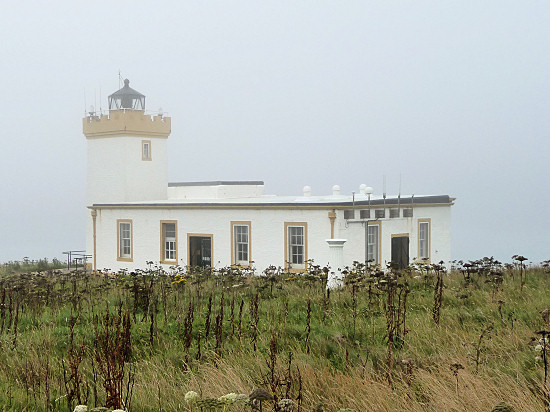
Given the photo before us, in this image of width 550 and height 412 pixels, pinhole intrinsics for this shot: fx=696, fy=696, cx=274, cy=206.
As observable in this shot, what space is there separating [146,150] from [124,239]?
15.0 feet

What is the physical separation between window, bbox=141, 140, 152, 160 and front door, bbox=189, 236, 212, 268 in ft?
20.7

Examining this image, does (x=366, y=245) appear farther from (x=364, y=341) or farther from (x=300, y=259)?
(x=364, y=341)

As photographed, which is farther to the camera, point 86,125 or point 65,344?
point 86,125

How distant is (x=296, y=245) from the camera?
2281cm

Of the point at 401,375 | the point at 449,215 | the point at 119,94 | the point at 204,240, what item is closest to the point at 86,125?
the point at 119,94

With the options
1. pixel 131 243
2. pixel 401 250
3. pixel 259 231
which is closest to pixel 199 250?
pixel 259 231

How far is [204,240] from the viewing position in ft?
83.8

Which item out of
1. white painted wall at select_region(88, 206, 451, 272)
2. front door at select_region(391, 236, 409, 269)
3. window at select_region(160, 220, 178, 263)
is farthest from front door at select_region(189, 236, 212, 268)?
front door at select_region(391, 236, 409, 269)

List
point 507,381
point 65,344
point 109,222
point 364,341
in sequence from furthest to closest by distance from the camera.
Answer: point 109,222 < point 65,344 < point 364,341 < point 507,381

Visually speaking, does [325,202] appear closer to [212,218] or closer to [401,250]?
[401,250]

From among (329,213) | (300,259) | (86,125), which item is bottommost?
(300,259)

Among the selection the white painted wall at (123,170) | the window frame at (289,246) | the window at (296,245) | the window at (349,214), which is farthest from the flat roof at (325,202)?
the white painted wall at (123,170)

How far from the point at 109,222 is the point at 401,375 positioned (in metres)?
23.3

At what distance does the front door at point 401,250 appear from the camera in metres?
24.0
